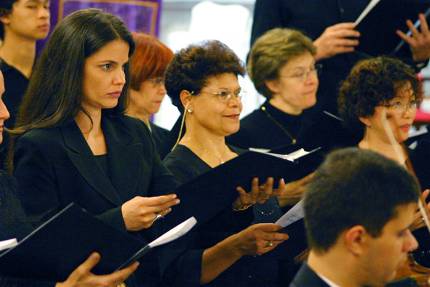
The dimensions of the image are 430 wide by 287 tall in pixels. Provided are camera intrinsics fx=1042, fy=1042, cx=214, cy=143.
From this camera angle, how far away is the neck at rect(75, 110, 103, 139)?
3590 mm

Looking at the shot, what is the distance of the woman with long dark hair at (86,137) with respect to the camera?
11.0ft

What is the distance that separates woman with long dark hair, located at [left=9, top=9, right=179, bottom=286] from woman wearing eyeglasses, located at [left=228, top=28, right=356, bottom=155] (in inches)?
55.2

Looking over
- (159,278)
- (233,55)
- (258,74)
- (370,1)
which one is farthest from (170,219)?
(370,1)

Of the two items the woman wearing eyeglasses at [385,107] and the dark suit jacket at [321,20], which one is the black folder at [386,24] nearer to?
the dark suit jacket at [321,20]

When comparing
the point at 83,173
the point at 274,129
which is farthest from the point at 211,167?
the point at 274,129

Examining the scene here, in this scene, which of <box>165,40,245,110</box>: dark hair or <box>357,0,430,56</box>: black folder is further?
<box>357,0,430,56</box>: black folder

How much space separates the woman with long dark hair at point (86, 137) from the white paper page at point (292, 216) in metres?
0.41

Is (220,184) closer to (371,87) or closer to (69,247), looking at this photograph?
(69,247)

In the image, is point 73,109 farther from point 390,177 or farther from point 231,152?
point 390,177

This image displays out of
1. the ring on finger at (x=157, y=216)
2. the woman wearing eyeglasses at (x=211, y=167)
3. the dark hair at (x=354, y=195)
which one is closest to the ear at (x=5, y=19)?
the woman wearing eyeglasses at (x=211, y=167)

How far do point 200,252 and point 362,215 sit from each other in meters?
1.36

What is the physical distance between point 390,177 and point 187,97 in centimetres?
181

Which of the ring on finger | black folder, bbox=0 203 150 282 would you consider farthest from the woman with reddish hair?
black folder, bbox=0 203 150 282

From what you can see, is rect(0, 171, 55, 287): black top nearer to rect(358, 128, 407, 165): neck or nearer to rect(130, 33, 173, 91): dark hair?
rect(130, 33, 173, 91): dark hair
